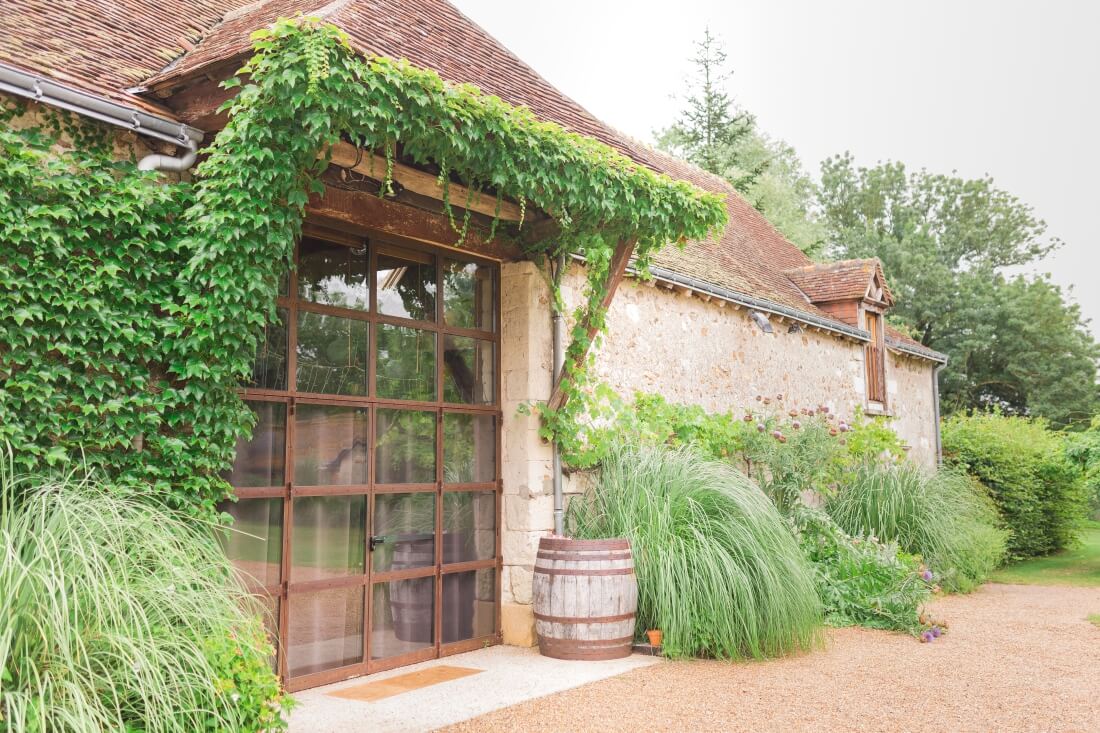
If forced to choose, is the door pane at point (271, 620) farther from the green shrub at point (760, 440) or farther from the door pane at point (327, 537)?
the green shrub at point (760, 440)

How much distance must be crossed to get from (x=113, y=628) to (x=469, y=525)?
3.46 metres

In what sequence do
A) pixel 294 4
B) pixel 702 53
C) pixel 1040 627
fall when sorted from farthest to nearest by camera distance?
pixel 702 53, pixel 1040 627, pixel 294 4

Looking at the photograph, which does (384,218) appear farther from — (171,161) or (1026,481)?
(1026,481)

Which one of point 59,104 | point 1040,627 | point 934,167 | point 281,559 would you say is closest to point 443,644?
point 281,559

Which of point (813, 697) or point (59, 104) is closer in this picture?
point (59, 104)

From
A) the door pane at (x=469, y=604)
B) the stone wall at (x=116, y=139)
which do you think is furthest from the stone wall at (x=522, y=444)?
the stone wall at (x=116, y=139)

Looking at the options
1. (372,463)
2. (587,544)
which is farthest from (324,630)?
(587,544)

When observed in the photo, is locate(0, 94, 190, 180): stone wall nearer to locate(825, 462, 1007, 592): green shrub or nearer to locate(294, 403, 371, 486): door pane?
locate(294, 403, 371, 486): door pane

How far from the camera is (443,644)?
606cm

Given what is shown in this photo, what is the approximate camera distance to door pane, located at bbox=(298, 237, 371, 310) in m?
5.36

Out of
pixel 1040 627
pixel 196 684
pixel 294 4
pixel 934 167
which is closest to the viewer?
pixel 196 684

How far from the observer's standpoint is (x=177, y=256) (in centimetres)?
450

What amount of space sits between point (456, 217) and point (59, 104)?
2.73 m

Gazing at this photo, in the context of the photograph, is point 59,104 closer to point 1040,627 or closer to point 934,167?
point 1040,627
